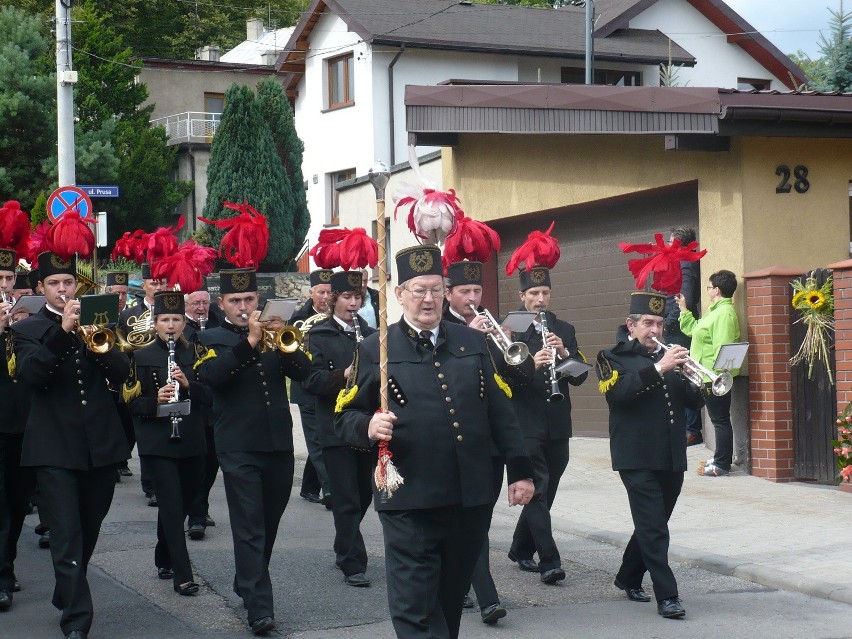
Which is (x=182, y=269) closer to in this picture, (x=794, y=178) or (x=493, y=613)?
(x=493, y=613)

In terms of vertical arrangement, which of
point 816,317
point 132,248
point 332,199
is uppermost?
point 332,199

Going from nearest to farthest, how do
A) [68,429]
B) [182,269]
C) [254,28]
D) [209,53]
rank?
1. [68,429]
2. [182,269]
3. [209,53]
4. [254,28]

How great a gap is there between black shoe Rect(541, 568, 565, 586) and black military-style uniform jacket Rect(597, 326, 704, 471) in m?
1.03

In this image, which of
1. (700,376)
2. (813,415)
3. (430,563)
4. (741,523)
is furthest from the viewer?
(813,415)

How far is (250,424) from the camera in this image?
7.82 meters

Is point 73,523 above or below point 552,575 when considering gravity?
above

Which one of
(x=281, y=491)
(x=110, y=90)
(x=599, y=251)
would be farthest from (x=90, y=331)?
(x=110, y=90)

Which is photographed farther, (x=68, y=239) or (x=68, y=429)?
(x=68, y=239)

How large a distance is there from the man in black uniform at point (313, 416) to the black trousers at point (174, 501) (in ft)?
3.66

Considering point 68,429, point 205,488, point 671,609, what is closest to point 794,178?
point 205,488

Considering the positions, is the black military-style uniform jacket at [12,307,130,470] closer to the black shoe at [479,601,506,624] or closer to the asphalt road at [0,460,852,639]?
the asphalt road at [0,460,852,639]

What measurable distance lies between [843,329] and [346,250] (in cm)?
505

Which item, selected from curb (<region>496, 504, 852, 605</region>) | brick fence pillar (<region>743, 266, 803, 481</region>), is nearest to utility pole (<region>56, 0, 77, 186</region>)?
brick fence pillar (<region>743, 266, 803, 481</region>)

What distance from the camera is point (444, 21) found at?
3838cm
